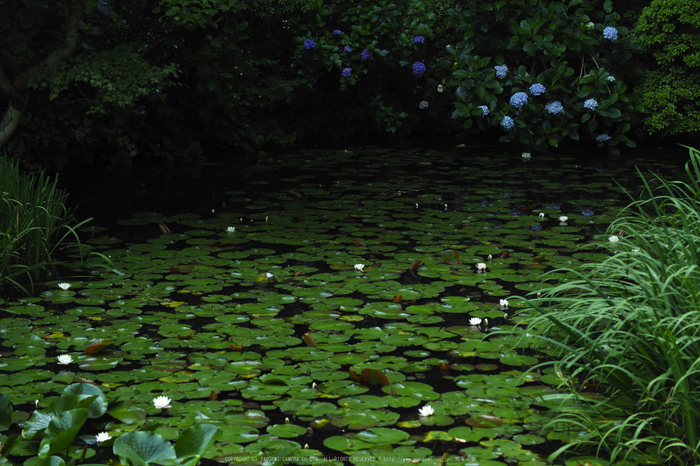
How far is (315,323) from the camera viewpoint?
122 inches

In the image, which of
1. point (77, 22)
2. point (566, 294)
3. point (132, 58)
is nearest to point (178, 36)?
point (132, 58)

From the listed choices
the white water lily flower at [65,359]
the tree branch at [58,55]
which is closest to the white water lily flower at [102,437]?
the white water lily flower at [65,359]

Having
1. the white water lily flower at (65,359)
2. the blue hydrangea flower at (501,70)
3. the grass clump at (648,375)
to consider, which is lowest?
the white water lily flower at (65,359)

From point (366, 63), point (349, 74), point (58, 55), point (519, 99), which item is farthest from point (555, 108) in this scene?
point (58, 55)

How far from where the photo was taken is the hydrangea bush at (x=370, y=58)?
798 cm

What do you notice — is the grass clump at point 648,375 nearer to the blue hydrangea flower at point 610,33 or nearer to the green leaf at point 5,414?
the green leaf at point 5,414

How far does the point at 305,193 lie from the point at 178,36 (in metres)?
2.29

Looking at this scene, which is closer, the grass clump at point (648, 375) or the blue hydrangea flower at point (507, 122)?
the grass clump at point (648, 375)

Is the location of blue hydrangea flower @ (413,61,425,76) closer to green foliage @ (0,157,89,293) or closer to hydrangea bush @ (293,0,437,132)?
hydrangea bush @ (293,0,437,132)

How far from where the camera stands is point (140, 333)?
2.99 m

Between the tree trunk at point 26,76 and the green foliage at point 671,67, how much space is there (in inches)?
228

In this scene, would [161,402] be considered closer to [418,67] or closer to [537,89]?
[537,89]

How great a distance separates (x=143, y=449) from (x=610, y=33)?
702cm

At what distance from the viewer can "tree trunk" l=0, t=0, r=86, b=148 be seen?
16.5 ft
